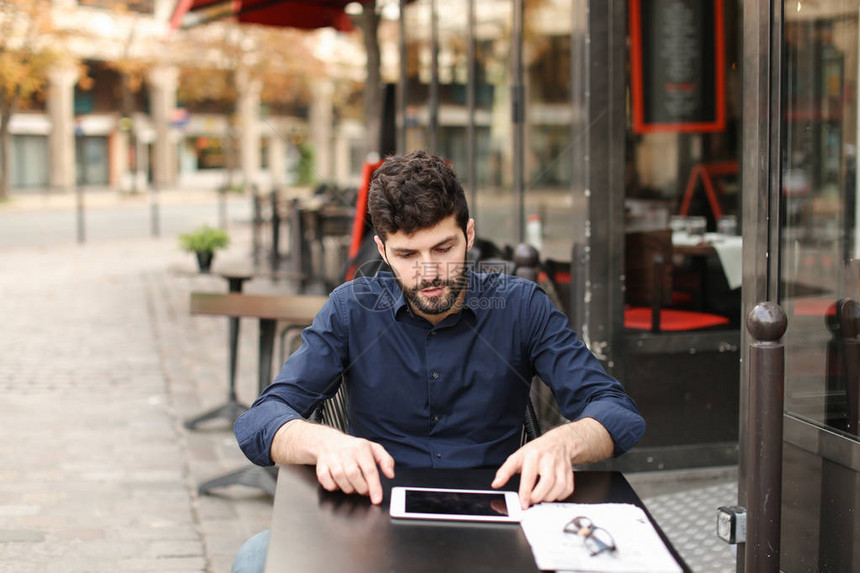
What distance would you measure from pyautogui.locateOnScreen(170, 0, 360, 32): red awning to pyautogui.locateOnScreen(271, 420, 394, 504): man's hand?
7464 millimetres

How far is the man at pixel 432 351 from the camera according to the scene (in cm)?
242

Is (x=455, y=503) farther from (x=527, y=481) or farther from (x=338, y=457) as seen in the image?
(x=338, y=457)

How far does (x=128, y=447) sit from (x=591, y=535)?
13.6ft

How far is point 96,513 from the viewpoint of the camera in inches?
170

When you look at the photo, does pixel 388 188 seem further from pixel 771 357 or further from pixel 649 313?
pixel 649 313

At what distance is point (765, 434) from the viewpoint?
2299 millimetres

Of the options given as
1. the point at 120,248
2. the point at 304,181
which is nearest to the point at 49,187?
the point at 304,181

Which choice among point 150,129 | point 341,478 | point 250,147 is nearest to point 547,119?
point 341,478

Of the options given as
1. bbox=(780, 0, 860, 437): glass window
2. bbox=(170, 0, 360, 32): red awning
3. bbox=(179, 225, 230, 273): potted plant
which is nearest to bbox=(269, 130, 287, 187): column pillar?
bbox=(170, 0, 360, 32): red awning

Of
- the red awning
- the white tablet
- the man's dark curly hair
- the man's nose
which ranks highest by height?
the red awning

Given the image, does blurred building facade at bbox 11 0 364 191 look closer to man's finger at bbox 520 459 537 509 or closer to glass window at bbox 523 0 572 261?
glass window at bbox 523 0 572 261

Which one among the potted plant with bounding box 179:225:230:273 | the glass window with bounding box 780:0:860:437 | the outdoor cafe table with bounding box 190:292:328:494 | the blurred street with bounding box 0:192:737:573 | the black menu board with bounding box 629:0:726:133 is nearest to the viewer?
the glass window with bounding box 780:0:860:437

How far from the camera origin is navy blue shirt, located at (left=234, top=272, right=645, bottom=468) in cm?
248

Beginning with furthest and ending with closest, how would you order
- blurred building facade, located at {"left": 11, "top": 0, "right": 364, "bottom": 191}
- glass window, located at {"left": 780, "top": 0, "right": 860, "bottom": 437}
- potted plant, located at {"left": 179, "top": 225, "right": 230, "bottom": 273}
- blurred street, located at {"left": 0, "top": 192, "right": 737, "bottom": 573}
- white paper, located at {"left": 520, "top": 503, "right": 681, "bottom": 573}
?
blurred building facade, located at {"left": 11, "top": 0, "right": 364, "bottom": 191} → potted plant, located at {"left": 179, "top": 225, "right": 230, "bottom": 273} → blurred street, located at {"left": 0, "top": 192, "right": 737, "bottom": 573} → glass window, located at {"left": 780, "top": 0, "right": 860, "bottom": 437} → white paper, located at {"left": 520, "top": 503, "right": 681, "bottom": 573}
